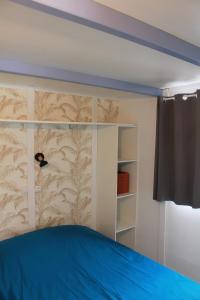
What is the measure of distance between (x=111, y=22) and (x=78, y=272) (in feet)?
6.44

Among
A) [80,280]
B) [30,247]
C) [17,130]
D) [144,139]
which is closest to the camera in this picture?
[80,280]

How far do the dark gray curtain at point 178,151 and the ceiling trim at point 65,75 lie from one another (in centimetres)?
40

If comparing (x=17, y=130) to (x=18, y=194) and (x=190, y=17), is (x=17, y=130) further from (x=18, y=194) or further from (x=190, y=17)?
(x=190, y=17)

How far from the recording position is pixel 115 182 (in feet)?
10.4

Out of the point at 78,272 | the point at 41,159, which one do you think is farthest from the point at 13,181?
the point at 78,272

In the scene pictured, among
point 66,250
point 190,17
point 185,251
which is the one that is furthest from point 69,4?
point 185,251

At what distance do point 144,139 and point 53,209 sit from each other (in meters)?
1.47

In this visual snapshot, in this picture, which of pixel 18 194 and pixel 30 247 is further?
pixel 18 194

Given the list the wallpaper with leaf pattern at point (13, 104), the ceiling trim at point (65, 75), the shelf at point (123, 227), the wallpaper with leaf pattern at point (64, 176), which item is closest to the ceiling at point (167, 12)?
the ceiling trim at point (65, 75)

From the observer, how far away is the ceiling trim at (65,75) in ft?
5.88

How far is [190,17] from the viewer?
47.7 inches

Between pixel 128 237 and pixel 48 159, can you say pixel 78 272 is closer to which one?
pixel 48 159

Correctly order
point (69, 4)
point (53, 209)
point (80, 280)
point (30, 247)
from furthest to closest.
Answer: point (53, 209) < point (30, 247) < point (80, 280) < point (69, 4)

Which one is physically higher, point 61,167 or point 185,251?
point 61,167
